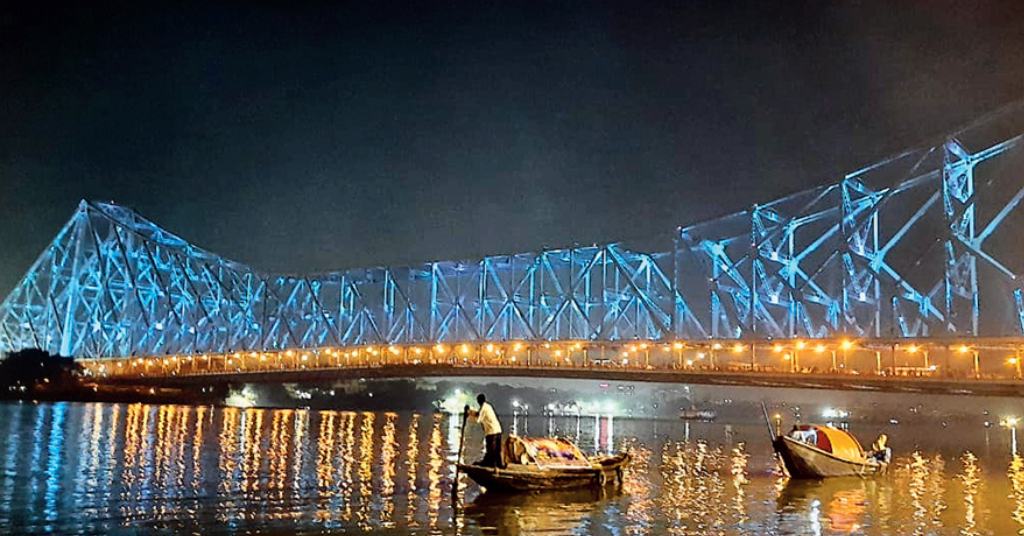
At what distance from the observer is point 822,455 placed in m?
32.7

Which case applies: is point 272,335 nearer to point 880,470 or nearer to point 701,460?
point 701,460

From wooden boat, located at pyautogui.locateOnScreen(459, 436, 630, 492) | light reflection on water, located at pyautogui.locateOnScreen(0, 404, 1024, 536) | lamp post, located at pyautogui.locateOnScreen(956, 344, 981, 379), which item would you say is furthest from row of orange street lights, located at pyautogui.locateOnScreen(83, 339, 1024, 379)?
wooden boat, located at pyautogui.locateOnScreen(459, 436, 630, 492)

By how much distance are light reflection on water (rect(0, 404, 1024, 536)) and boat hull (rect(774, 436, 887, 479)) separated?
2.18ft

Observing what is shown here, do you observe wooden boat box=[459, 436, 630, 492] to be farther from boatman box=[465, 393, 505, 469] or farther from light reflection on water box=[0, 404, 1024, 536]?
light reflection on water box=[0, 404, 1024, 536]

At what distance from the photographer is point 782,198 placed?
244 feet

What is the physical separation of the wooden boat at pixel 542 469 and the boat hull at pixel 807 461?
682 cm

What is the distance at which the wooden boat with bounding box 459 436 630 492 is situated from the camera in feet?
83.1

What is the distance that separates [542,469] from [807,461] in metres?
10.9

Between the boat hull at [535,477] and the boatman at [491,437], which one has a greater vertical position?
the boatman at [491,437]

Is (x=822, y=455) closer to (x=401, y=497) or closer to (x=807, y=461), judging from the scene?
(x=807, y=461)

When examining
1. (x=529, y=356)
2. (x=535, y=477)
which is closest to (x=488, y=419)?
(x=535, y=477)

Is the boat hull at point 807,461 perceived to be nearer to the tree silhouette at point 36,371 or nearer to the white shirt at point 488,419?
the white shirt at point 488,419

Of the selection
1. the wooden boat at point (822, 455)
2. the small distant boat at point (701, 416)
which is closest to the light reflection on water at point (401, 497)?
the wooden boat at point (822, 455)

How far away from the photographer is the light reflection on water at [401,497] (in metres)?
20.4
